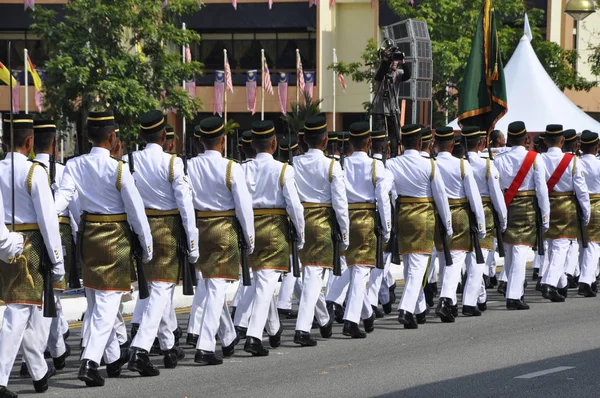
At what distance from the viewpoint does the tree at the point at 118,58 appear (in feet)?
95.2

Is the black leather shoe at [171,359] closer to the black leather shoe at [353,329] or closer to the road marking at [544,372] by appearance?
the black leather shoe at [353,329]

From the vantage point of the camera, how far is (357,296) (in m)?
12.3

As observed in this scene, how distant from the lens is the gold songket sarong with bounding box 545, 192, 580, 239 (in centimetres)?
1570

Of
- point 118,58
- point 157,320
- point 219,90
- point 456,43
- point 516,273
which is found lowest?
point 516,273

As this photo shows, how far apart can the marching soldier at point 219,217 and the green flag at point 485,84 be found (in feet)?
37.3

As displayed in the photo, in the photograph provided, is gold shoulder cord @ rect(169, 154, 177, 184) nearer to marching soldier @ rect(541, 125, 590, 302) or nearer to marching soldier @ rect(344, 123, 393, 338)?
marching soldier @ rect(344, 123, 393, 338)

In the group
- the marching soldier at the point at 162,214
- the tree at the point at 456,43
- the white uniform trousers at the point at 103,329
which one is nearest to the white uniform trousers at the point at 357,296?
the marching soldier at the point at 162,214

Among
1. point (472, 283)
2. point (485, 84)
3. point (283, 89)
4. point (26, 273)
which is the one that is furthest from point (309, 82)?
point (26, 273)

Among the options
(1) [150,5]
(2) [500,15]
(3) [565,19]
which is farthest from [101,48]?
(3) [565,19]

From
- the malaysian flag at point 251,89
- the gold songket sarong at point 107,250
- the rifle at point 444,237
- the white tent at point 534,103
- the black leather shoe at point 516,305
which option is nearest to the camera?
the gold songket sarong at point 107,250

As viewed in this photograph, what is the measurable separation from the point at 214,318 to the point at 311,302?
4.76 ft

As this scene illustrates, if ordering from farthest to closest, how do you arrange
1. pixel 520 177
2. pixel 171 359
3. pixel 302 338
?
pixel 520 177, pixel 302 338, pixel 171 359

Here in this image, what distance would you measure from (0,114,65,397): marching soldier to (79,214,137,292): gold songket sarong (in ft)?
1.71

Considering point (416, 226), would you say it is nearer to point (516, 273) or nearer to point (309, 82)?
point (516, 273)
